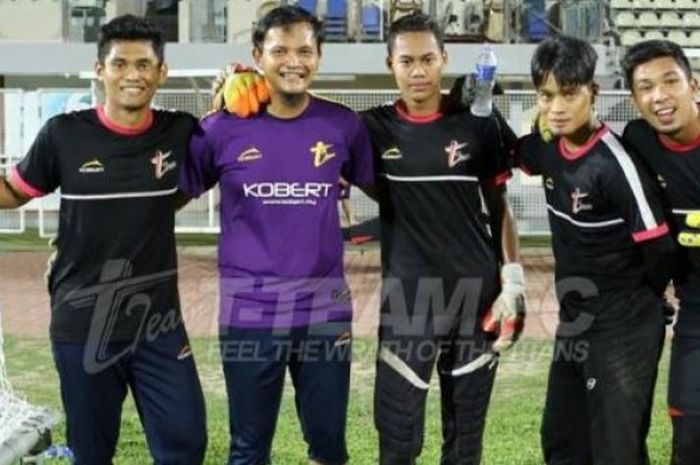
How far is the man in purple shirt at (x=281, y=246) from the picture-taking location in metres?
4.63

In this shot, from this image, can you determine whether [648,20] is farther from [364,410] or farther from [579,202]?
[579,202]

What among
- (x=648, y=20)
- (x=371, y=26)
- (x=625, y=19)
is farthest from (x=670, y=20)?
(x=371, y=26)

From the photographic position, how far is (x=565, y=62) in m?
4.62

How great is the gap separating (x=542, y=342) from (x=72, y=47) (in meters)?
11.6

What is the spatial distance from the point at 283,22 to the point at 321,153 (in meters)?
0.54

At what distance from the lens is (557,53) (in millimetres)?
4652

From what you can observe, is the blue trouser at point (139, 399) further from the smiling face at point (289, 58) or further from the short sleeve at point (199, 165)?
→ the smiling face at point (289, 58)

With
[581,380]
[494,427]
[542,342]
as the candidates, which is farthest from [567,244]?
[542,342]

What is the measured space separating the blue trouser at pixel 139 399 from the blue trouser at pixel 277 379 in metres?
0.18

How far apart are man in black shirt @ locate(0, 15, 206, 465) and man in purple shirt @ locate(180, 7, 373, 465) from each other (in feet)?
0.64

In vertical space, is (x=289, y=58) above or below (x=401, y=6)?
below

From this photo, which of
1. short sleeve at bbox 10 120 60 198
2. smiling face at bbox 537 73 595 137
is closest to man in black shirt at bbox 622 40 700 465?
smiling face at bbox 537 73 595 137

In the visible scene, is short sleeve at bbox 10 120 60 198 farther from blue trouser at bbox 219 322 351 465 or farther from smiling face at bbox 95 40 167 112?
blue trouser at bbox 219 322 351 465

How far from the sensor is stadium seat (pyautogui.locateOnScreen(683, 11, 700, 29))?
2142cm
